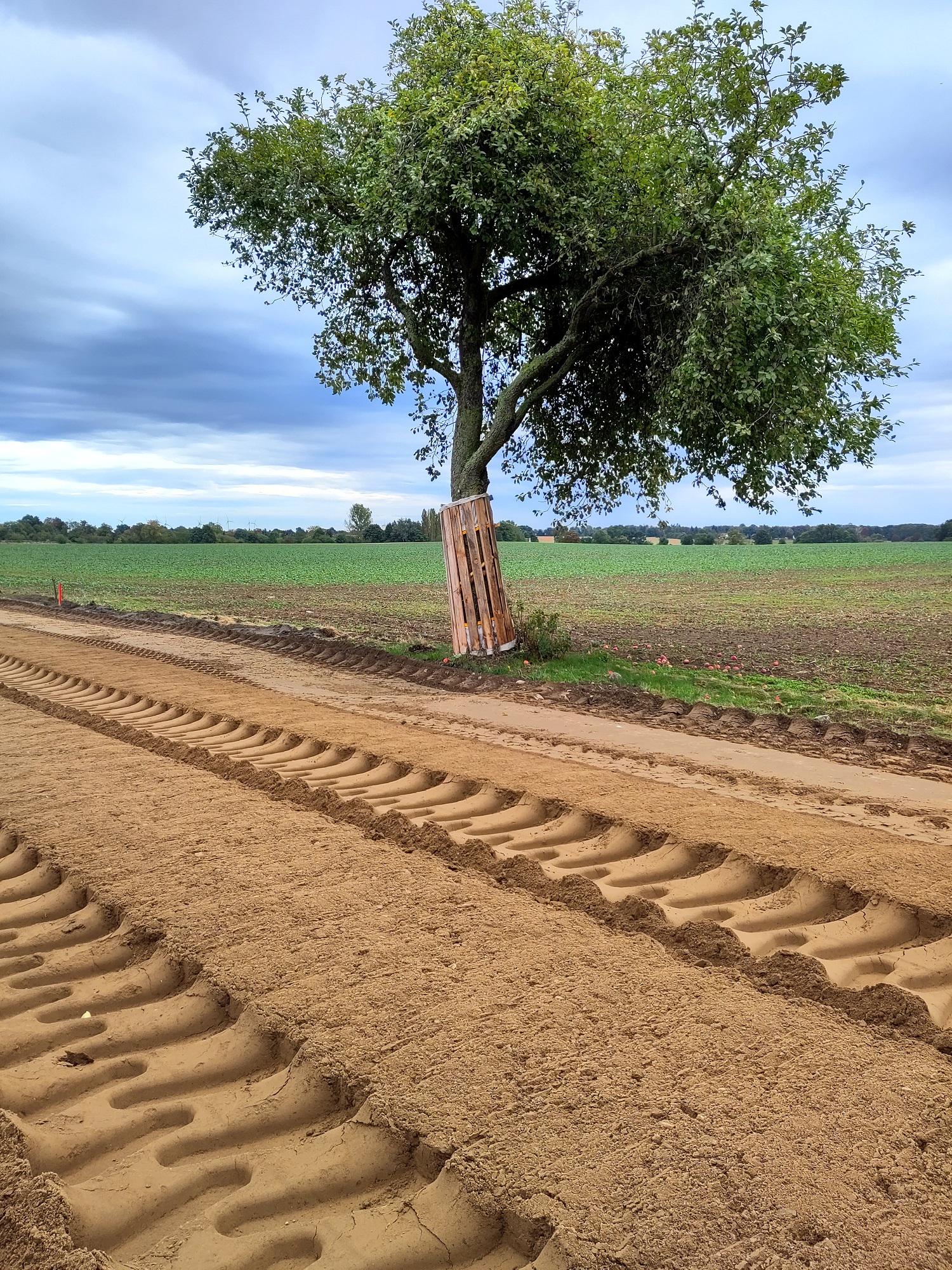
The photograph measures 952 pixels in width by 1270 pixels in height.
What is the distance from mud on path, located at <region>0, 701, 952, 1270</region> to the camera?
7.95 ft

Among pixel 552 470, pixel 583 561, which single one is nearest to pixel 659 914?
pixel 552 470

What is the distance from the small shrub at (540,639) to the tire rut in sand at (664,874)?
579 cm

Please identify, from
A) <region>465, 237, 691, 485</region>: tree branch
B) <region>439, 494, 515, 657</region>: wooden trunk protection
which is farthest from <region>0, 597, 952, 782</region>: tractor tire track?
<region>465, 237, 691, 485</region>: tree branch

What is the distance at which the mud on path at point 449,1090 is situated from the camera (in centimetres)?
242

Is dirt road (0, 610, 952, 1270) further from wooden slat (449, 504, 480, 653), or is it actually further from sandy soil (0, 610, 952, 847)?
wooden slat (449, 504, 480, 653)

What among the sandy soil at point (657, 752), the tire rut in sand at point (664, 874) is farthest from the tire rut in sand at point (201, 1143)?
the sandy soil at point (657, 752)

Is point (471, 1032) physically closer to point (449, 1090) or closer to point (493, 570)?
point (449, 1090)

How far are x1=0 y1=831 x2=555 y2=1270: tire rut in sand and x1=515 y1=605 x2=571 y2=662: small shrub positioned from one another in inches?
387

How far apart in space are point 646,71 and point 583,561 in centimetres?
5045

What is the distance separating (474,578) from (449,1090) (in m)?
10.7

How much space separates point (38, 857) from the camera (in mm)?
5262

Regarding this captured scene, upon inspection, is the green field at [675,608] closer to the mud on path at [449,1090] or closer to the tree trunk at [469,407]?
the tree trunk at [469,407]

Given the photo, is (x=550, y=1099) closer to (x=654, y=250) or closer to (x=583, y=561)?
(x=654, y=250)

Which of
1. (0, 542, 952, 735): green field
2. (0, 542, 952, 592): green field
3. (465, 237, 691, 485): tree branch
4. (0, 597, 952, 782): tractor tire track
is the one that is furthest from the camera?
A: (0, 542, 952, 592): green field
